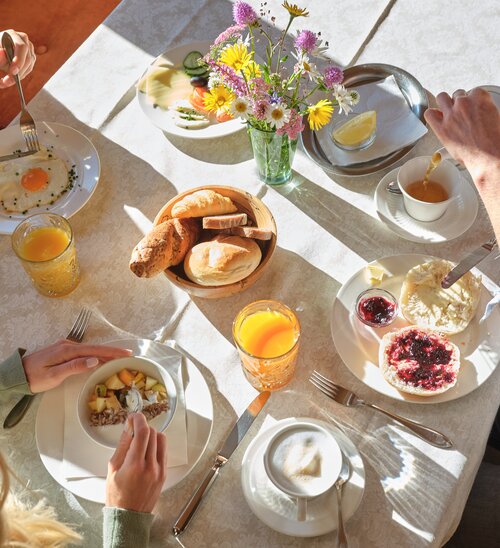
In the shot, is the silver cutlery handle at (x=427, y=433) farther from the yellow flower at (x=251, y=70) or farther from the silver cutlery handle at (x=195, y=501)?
the yellow flower at (x=251, y=70)

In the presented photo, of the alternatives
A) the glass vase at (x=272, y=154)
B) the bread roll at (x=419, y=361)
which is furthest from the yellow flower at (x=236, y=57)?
the bread roll at (x=419, y=361)

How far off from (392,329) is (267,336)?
0.85ft

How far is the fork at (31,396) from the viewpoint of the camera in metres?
1.28

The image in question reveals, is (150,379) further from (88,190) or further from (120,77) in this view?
(120,77)

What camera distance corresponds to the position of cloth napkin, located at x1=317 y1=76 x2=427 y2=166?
Answer: 61.0 inches

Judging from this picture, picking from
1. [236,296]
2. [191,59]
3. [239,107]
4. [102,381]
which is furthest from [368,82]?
[102,381]

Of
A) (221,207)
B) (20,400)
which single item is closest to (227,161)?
(221,207)

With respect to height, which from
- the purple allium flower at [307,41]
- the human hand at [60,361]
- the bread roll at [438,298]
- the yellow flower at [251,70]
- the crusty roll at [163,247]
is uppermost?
the purple allium flower at [307,41]

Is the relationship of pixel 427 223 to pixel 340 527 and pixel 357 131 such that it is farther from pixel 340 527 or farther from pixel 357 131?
pixel 340 527

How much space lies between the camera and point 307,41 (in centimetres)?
119

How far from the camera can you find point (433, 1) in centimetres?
182

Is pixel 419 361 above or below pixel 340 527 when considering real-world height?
above

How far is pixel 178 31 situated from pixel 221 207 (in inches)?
29.4

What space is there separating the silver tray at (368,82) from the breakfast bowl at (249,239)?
0.87 ft
